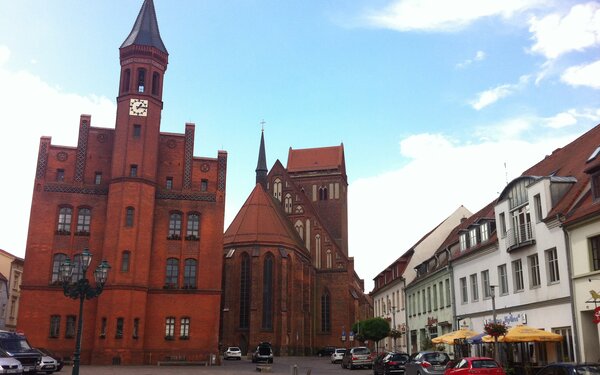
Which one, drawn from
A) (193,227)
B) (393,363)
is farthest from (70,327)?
Answer: (393,363)

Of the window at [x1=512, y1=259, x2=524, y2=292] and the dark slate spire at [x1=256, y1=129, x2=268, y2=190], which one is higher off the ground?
the dark slate spire at [x1=256, y1=129, x2=268, y2=190]

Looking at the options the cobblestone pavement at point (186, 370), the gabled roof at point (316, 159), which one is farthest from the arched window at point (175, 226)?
the gabled roof at point (316, 159)

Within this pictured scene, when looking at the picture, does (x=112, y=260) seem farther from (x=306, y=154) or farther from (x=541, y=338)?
(x=306, y=154)

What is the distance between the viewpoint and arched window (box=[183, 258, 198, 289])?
45.1 meters

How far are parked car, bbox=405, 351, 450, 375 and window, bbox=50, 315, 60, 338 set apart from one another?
2728cm

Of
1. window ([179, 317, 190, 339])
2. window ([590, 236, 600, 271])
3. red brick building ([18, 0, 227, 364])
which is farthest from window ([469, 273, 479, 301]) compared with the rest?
window ([179, 317, 190, 339])

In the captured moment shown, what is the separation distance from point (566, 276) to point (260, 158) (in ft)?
227

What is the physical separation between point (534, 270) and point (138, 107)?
31.4 m

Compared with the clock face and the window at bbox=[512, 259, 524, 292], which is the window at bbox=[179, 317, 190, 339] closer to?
the clock face

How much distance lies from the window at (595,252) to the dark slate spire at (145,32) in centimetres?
3604

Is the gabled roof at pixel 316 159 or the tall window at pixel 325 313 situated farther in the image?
the gabled roof at pixel 316 159

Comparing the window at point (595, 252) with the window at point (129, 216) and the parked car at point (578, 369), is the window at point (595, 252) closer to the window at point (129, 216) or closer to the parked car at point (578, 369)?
the parked car at point (578, 369)

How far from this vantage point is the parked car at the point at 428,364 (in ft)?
79.0

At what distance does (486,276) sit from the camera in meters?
32.3
